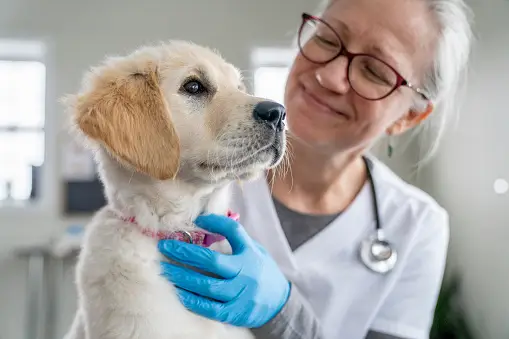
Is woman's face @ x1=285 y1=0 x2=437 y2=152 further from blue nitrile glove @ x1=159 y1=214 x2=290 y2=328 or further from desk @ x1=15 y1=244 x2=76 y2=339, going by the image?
desk @ x1=15 y1=244 x2=76 y2=339

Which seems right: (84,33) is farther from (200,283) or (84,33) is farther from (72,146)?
(200,283)

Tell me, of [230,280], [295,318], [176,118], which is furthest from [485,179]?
[176,118]

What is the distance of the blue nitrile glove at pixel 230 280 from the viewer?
81 centimetres

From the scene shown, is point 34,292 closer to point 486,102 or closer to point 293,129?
point 293,129

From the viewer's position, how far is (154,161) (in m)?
0.73

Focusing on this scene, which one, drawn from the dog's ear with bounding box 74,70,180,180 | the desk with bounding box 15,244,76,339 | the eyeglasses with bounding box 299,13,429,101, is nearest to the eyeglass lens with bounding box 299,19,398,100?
the eyeglasses with bounding box 299,13,429,101

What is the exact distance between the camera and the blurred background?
2.64 metres

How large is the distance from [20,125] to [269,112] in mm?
2463

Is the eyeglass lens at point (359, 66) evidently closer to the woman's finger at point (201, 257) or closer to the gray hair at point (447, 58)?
the gray hair at point (447, 58)

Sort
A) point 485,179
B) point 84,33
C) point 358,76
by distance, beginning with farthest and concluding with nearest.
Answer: point 84,33
point 485,179
point 358,76

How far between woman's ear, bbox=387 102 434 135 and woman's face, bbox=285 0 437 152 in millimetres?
96

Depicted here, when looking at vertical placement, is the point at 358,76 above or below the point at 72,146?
above

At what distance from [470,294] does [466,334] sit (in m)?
0.20

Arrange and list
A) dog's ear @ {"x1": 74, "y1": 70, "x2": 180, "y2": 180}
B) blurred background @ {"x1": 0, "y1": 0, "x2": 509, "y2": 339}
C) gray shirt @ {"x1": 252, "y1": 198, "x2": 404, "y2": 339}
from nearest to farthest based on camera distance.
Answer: dog's ear @ {"x1": 74, "y1": 70, "x2": 180, "y2": 180}, gray shirt @ {"x1": 252, "y1": 198, "x2": 404, "y2": 339}, blurred background @ {"x1": 0, "y1": 0, "x2": 509, "y2": 339}
